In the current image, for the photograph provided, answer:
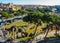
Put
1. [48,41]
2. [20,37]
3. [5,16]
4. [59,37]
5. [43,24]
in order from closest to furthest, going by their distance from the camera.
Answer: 1. [48,41]
2. [59,37]
3. [20,37]
4. [43,24]
5. [5,16]

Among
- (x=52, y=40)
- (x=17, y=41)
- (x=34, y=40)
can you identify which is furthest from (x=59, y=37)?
(x=17, y=41)

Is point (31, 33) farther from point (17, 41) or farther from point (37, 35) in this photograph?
point (17, 41)

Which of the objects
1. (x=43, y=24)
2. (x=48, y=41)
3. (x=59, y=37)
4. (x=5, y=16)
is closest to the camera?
(x=48, y=41)

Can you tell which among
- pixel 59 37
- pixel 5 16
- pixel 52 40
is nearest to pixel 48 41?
pixel 52 40

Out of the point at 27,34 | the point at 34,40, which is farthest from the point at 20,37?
the point at 34,40

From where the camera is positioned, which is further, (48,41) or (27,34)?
(27,34)

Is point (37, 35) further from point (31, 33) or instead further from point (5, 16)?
point (5, 16)

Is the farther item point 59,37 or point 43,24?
point 43,24

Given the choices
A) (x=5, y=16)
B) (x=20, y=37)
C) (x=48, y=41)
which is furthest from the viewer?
(x=5, y=16)
